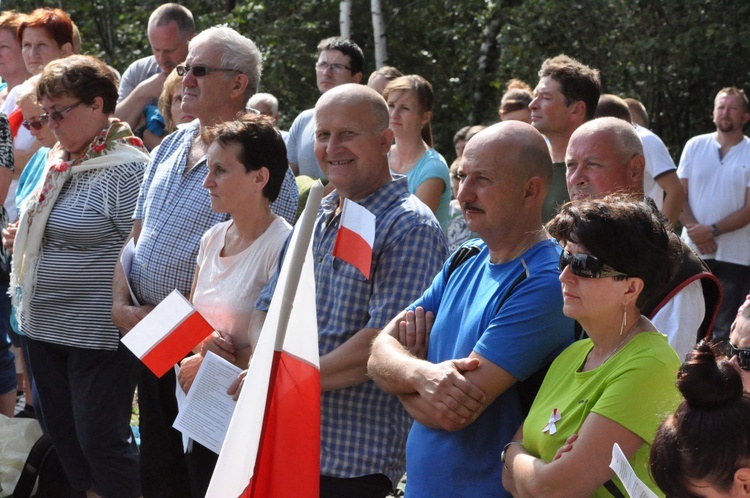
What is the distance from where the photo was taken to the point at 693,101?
11.8 m

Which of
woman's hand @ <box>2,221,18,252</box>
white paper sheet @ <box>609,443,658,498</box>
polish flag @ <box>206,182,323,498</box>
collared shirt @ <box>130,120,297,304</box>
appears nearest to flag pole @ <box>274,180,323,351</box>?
polish flag @ <box>206,182,323,498</box>

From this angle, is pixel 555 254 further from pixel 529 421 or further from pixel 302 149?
pixel 302 149

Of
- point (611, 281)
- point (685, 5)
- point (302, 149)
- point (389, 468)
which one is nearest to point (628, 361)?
point (611, 281)

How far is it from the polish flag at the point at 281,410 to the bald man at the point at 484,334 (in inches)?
14.4

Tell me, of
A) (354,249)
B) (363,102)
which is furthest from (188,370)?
(363,102)

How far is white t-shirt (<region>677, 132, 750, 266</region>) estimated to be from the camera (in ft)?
25.4

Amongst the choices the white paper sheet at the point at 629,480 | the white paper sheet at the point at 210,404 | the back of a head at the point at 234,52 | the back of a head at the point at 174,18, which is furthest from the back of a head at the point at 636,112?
the white paper sheet at the point at 629,480

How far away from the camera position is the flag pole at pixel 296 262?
269cm

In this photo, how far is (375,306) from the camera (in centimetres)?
345

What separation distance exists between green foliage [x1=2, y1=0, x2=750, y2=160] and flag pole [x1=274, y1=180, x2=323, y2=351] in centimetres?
942

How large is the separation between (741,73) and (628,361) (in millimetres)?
9887

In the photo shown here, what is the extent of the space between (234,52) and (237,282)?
1.18 m

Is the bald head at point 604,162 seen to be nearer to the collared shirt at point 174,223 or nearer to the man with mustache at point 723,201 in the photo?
the collared shirt at point 174,223

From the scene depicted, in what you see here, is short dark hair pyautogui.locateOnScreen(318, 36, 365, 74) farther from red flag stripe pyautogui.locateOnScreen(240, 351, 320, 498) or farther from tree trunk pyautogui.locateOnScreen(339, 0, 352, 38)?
tree trunk pyautogui.locateOnScreen(339, 0, 352, 38)
